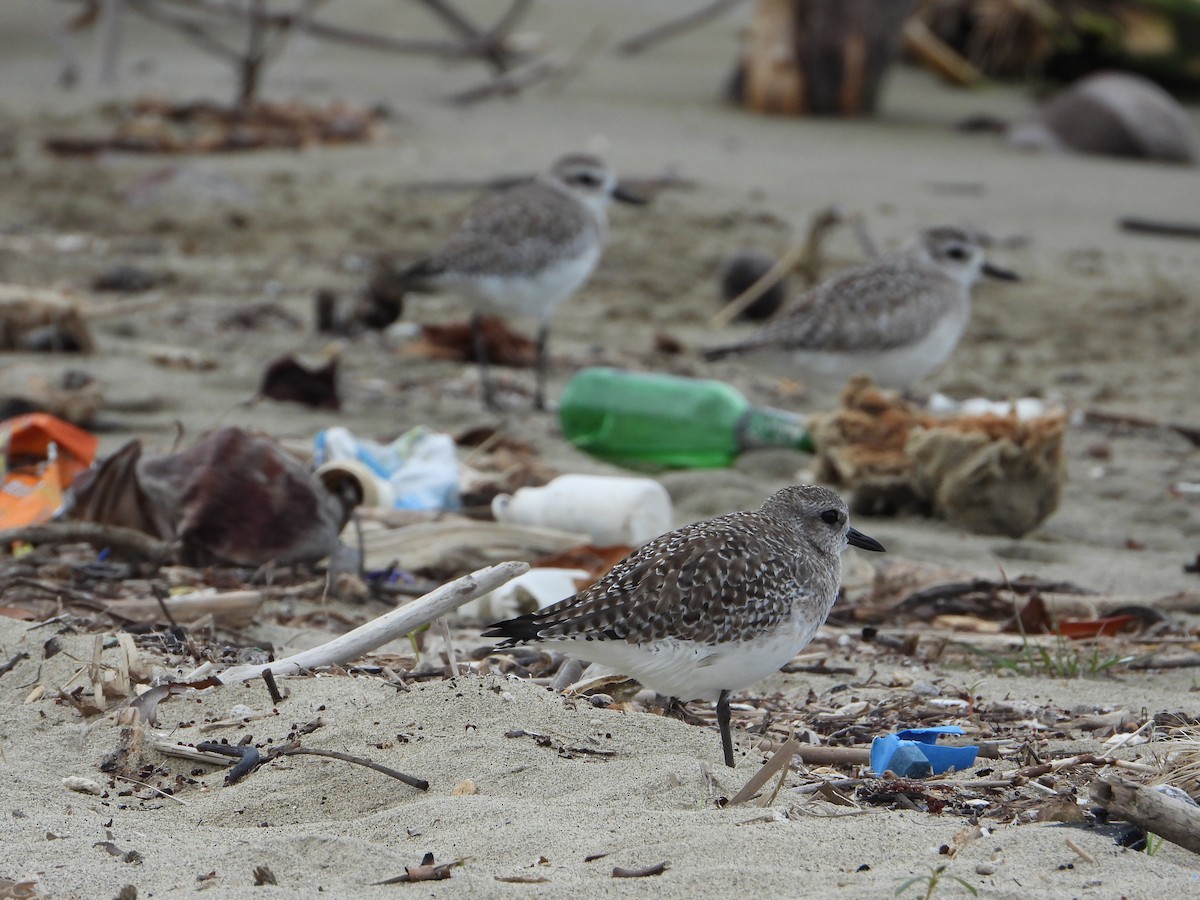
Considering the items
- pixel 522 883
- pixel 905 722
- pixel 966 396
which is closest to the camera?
pixel 522 883

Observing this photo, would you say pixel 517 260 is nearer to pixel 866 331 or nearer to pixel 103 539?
pixel 866 331

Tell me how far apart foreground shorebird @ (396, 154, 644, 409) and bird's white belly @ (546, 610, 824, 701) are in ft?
13.7

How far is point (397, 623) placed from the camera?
335 cm

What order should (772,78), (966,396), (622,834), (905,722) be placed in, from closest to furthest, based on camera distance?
1. (622,834)
2. (905,722)
3. (966,396)
4. (772,78)

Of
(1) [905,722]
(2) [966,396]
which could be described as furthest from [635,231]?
(1) [905,722]

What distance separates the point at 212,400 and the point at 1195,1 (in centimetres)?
1403

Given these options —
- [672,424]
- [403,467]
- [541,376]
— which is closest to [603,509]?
[403,467]

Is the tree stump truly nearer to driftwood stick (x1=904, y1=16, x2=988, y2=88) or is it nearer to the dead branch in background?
driftwood stick (x1=904, y1=16, x2=988, y2=88)

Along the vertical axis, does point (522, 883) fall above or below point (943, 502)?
above

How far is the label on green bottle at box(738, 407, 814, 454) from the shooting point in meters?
6.55

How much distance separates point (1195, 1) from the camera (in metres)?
17.2

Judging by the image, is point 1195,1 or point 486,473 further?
point 1195,1

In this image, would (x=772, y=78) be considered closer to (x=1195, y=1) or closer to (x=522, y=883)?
(x=1195, y=1)

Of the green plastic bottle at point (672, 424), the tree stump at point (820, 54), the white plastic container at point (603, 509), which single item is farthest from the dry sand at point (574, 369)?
the white plastic container at point (603, 509)
